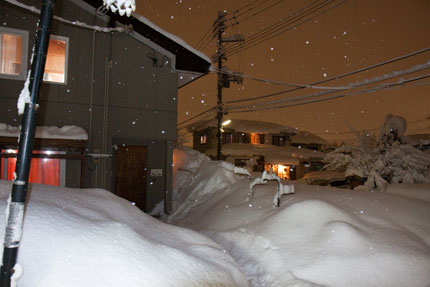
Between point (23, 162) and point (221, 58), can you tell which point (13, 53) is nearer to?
point (23, 162)

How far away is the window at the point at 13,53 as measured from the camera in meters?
9.01

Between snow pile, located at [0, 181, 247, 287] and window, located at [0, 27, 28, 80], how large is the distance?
6.47 metres

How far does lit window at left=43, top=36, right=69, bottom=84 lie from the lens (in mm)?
9648

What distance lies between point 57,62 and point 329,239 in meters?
9.74

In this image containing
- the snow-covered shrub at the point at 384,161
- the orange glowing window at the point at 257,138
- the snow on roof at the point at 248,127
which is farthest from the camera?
the orange glowing window at the point at 257,138

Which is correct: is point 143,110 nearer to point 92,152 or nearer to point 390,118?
point 92,152

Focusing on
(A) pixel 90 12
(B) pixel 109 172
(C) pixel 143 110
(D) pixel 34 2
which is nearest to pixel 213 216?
(B) pixel 109 172

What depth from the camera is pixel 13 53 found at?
30.3ft

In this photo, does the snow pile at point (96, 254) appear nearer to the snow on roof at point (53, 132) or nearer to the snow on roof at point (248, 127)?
the snow on roof at point (53, 132)

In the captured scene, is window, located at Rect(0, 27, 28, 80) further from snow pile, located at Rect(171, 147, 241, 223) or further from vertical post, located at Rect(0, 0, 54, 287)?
vertical post, located at Rect(0, 0, 54, 287)

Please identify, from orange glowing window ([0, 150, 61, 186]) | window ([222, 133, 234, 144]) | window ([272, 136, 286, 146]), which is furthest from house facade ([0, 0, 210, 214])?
window ([272, 136, 286, 146])

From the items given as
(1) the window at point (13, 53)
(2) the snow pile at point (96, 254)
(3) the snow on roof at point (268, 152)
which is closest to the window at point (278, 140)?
(3) the snow on roof at point (268, 152)

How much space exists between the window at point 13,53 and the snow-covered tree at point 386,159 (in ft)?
43.6

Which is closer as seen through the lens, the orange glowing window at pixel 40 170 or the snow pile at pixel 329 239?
the snow pile at pixel 329 239
